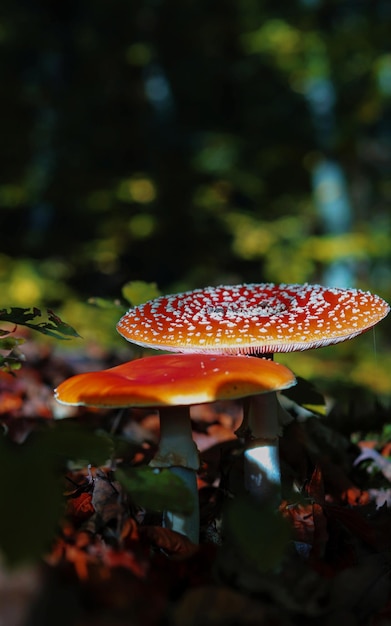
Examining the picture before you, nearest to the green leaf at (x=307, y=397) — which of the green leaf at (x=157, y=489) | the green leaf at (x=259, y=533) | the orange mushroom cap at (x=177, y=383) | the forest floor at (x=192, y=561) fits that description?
the forest floor at (x=192, y=561)

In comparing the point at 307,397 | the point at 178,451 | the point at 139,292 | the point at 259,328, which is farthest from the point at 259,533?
the point at 139,292

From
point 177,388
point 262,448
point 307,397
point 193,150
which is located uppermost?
point 177,388

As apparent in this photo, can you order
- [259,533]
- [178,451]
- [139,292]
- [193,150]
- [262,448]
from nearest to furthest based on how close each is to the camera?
[259,533], [178,451], [262,448], [139,292], [193,150]

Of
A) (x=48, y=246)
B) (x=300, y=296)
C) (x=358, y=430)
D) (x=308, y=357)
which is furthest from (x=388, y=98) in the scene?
(x=300, y=296)

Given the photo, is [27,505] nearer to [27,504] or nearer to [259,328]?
[27,504]

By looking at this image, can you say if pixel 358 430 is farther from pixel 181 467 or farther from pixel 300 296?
pixel 181 467

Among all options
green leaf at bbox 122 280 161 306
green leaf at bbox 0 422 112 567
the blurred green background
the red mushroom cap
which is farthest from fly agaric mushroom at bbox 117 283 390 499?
the blurred green background

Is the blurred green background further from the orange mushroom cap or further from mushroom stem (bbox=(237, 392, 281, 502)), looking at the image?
the orange mushroom cap
